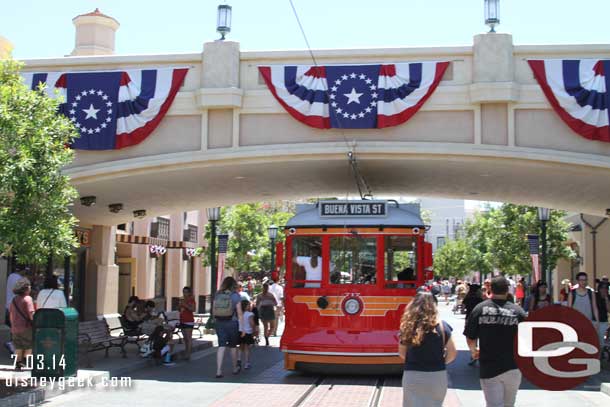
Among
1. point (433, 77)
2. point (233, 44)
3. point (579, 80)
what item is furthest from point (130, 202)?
point (579, 80)

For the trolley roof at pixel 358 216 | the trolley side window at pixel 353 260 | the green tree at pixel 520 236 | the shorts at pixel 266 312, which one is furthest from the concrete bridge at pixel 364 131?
the green tree at pixel 520 236

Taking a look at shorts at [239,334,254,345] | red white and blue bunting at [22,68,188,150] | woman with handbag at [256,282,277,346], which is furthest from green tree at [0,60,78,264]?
woman with handbag at [256,282,277,346]

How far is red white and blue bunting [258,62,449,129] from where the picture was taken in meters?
15.8

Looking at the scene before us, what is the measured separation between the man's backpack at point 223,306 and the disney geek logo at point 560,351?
24.9 ft

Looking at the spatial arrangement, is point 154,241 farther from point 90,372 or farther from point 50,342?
point 50,342

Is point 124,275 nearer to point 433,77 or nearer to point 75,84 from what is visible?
point 75,84

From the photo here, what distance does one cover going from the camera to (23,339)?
42.0ft

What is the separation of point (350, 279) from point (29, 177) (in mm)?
5658

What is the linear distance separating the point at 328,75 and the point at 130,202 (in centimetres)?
796

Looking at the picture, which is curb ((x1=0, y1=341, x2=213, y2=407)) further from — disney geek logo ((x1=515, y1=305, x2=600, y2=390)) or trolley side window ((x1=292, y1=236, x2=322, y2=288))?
disney geek logo ((x1=515, y1=305, x2=600, y2=390))

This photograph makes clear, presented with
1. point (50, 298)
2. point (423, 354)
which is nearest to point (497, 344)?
point (423, 354)

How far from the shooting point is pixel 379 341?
42.2ft

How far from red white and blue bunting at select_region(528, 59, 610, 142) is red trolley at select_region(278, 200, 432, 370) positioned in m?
4.15

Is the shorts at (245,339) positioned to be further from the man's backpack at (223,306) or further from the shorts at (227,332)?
A: the man's backpack at (223,306)
